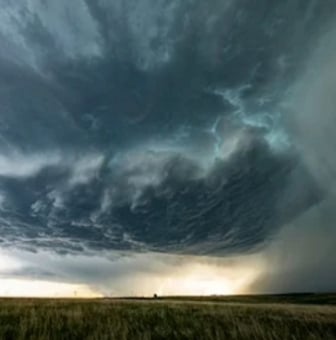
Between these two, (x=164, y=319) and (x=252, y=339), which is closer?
(x=252, y=339)

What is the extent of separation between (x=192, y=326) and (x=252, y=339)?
4.01 metres

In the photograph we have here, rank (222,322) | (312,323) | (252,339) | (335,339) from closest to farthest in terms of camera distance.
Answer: (252,339)
(335,339)
(222,322)
(312,323)

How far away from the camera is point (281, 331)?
17.6 m

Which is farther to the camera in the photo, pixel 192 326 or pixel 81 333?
pixel 192 326

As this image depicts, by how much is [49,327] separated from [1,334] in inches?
86.4

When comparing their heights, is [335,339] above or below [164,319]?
below

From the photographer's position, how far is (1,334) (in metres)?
13.9

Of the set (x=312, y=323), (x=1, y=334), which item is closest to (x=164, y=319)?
(x=312, y=323)

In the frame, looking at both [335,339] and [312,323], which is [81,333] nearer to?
[335,339]

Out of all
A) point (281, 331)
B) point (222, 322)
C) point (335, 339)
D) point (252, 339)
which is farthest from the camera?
point (222, 322)

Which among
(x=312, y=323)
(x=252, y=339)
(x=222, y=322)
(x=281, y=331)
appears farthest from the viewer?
(x=312, y=323)

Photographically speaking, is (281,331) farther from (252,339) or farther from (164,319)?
(164,319)

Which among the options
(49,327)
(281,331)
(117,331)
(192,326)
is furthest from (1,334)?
(281,331)

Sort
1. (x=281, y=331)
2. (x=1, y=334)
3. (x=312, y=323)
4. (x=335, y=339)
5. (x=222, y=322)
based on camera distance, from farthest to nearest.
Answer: (x=312, y=323) < (x=222, y=322) < (x=281, y=331) < (x=335, y=339) < (x=1, y=334)
